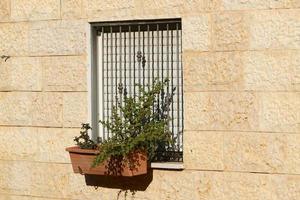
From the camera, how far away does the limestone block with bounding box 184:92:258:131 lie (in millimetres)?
6473

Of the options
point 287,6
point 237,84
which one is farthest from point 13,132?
point 287,6

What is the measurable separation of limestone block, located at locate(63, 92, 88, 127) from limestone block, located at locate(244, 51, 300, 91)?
184 centimetres

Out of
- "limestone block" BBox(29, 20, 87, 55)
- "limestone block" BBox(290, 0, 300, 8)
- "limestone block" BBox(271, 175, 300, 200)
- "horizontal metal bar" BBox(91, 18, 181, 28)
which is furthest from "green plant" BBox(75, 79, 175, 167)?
"limestone block" BBox(290, 0, 300, 8)

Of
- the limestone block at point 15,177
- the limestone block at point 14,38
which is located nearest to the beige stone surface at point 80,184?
the limestone block at point 15,177

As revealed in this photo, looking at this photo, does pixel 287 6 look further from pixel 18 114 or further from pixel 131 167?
pixel 18 114

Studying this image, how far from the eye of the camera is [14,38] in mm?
7539

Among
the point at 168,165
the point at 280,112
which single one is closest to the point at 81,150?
the point at 168,165

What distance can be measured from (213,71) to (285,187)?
1.35 meters

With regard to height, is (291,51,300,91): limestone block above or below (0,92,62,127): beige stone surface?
→ above

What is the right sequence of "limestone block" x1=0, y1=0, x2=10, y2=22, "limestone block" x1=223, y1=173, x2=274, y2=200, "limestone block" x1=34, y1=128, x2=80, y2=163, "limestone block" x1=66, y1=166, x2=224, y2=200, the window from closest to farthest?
"limestone block" x1=223, y1=173, x2=274, y2=200, "limestone block" x1=66, y1=166, x2=224, y2=200, the window, "limestone block" x1=34, y1=128, x2=80, y2=163, "limestone block" x1=0, y1=0, x2=10, y2=22

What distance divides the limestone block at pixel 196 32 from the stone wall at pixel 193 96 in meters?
0.01

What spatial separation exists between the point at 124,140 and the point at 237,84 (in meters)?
1.28

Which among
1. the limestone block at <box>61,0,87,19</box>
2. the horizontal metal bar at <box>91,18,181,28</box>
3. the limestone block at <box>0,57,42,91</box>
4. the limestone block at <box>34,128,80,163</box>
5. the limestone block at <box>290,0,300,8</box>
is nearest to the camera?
the limestone block at <box>290,0,300,8</box>

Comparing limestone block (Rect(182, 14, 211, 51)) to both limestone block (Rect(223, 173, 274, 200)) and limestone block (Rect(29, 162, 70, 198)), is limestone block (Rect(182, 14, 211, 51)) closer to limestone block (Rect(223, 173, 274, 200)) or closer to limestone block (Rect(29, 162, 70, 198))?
limestone block (Rect(223, 173, 274, 200))
